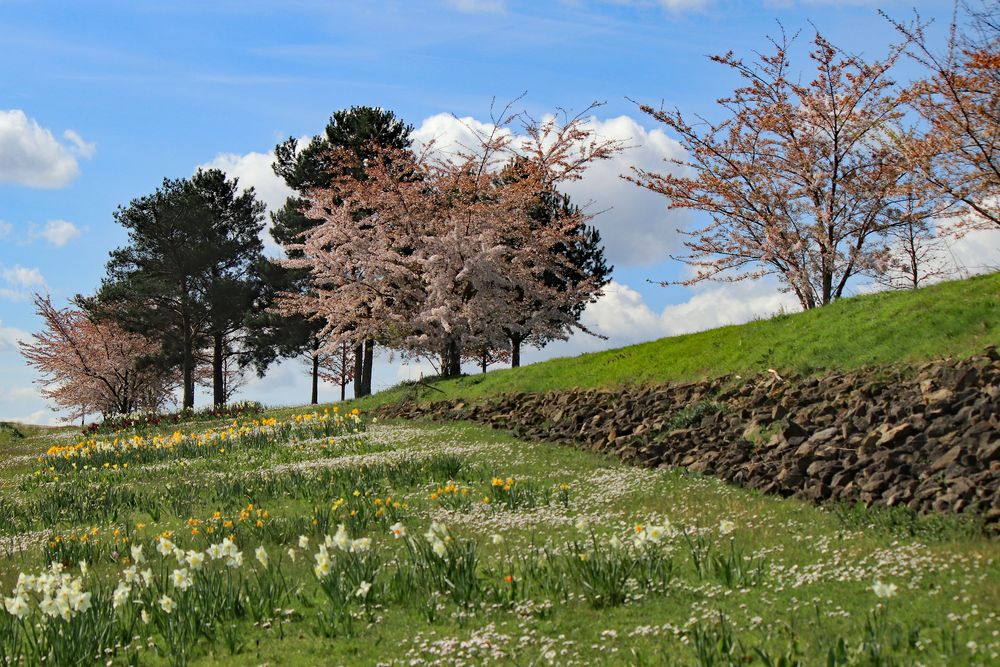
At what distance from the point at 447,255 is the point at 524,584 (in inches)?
869

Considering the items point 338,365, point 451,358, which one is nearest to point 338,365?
point 338,365

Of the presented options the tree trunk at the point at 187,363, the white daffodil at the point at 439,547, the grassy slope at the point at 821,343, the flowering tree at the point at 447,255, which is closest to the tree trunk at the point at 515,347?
the flowering tree at the point at 447,255

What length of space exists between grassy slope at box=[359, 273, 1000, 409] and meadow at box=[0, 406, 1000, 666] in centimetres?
468

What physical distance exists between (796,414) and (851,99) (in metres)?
12.2

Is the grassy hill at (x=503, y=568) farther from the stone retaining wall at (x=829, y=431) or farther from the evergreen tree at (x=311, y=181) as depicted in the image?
the evergreen tree at (x=311, y=181)

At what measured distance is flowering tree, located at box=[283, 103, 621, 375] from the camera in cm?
2838

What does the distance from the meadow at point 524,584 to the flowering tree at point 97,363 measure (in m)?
36.3

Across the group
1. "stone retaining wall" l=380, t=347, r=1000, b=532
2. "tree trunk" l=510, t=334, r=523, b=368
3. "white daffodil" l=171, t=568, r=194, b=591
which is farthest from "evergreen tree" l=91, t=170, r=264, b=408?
"white daffodil" l=171, t=568, r=194, b=591

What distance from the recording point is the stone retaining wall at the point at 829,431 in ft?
30.9

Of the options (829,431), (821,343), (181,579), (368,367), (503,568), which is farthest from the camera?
(368,367)

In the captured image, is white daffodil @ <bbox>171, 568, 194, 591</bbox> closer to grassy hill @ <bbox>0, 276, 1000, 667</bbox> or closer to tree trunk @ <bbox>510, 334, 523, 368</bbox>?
grassy hill @ <bbox>0, 276, 1000, 667</bbox>

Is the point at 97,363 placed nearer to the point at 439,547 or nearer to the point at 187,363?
the point at 187,363

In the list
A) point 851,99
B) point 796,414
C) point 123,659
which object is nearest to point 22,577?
point 123,659

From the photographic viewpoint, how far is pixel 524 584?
7.02m
